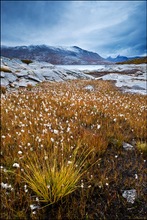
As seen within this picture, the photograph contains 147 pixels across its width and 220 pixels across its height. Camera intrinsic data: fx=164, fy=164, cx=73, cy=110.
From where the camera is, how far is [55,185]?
2.62 meters

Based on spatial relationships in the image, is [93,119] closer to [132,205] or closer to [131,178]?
[131,178]

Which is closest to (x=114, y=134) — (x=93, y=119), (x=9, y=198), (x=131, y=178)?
(x=93, y=119)

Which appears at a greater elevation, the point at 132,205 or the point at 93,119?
the point at 93,119

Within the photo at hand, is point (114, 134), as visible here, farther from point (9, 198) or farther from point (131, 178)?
point (9, 198)

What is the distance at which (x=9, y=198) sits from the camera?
8.75 feet

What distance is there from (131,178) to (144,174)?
1.16ft

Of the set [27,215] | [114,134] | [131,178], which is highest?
[114,134]

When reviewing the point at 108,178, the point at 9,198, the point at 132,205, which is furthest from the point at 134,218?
the point at 9,198

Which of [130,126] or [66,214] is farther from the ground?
[130,126]

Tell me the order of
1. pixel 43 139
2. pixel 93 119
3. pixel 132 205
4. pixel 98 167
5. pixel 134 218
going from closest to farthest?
pixel 134 218 < pixel 132 205 < pixel 98 167 < pixel 43 139 < pixel 93 119

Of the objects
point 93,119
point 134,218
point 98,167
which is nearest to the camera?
point 134,218

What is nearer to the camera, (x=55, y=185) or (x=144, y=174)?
(x=55, y=185)

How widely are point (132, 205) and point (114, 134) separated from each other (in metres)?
2.75

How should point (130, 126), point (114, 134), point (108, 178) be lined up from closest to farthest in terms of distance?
1. point (108, 178)
2. point (114, 134)
3. point (130, 126)
